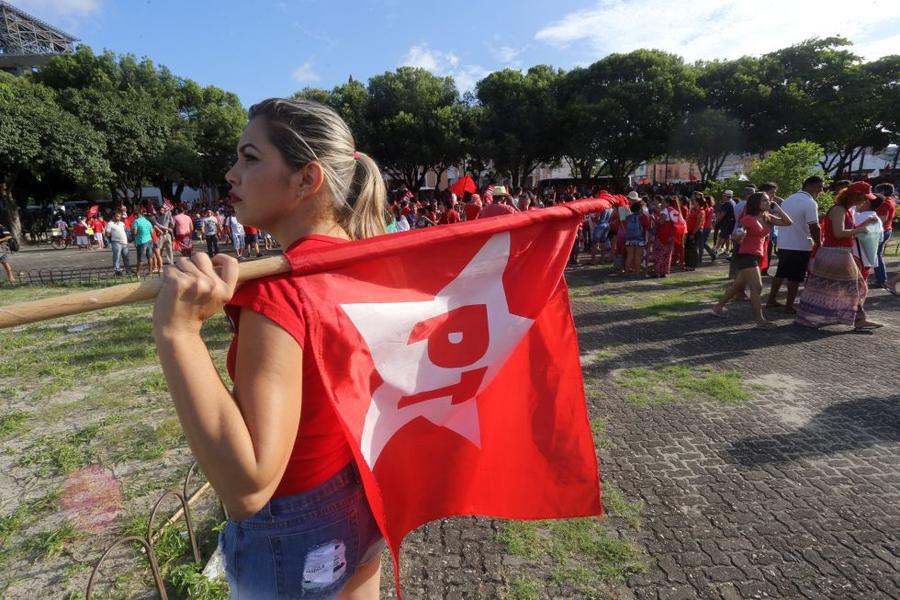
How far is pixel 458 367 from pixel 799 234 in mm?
7572

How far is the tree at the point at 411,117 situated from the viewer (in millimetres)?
34094

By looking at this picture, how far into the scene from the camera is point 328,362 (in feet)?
3.74

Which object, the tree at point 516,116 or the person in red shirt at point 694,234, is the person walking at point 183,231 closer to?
the person in red shirt at point 694,234

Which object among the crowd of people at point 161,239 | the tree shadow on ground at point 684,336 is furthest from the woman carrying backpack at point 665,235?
the crowd of people at point 161,239

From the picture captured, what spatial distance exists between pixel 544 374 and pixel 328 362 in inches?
38.0

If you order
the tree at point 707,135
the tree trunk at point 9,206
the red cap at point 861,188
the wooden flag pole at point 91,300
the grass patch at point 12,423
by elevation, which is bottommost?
the grass patch at point 12,423

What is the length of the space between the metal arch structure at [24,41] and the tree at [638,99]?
67.7 meters

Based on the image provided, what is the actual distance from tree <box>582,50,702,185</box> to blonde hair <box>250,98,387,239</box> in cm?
3337

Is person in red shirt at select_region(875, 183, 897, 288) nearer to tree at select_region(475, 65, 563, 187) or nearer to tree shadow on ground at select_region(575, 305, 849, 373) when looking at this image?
tree shadow on ground at select_region(575, 305, 849, 373)

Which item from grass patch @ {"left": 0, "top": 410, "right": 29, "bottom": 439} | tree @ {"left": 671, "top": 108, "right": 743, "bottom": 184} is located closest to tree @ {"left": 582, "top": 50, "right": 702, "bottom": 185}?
tree @ {"left": 671, "top": 108, "right": 743, "bottom": 184}

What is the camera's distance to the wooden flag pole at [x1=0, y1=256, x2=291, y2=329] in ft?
3.01

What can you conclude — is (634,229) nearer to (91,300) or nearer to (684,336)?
(684,336)

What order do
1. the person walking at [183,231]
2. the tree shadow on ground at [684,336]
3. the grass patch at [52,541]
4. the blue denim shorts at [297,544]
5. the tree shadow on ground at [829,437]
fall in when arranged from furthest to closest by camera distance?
the person walking at [183,231] → the tree shadow on ground at [684,336] → the tree shadow on ground at [829,437] → the grass patch at [52,541] → the blue denim shorts at [297,544]

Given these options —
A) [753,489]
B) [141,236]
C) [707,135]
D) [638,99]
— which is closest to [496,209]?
[753,489]
